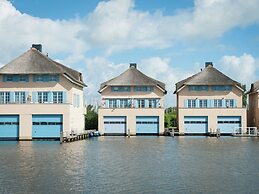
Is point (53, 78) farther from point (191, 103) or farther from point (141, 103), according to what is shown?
point (191, 103)

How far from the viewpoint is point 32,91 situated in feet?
150

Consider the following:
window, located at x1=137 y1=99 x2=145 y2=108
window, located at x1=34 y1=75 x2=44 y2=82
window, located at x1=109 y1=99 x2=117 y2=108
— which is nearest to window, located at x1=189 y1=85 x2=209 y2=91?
window, located at x1=137 y1=99 x2=145 y2=108

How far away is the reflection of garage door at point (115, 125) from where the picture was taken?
5497 centimetres

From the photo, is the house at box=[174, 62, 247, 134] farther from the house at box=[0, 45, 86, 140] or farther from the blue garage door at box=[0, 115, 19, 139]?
the blue garage door at box=[0, 115, 19, 139]

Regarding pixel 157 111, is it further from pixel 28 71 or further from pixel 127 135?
pixel 28 71

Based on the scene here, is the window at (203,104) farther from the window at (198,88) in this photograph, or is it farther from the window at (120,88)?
the window at (120,88)

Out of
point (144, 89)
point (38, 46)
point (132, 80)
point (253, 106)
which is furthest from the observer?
point (253, 106)

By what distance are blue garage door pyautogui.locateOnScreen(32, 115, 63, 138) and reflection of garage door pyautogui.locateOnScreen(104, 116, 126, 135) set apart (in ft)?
36.4

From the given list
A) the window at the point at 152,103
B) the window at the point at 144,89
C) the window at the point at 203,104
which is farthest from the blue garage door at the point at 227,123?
the window at the point at 144,89

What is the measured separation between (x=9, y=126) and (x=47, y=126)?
11.9 feet

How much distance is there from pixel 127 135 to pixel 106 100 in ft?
16.8

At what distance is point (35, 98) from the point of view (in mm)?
45469

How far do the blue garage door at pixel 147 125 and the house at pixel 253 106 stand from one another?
38.7ft

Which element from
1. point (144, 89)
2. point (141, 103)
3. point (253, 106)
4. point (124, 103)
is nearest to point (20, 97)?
point (124, 103)
